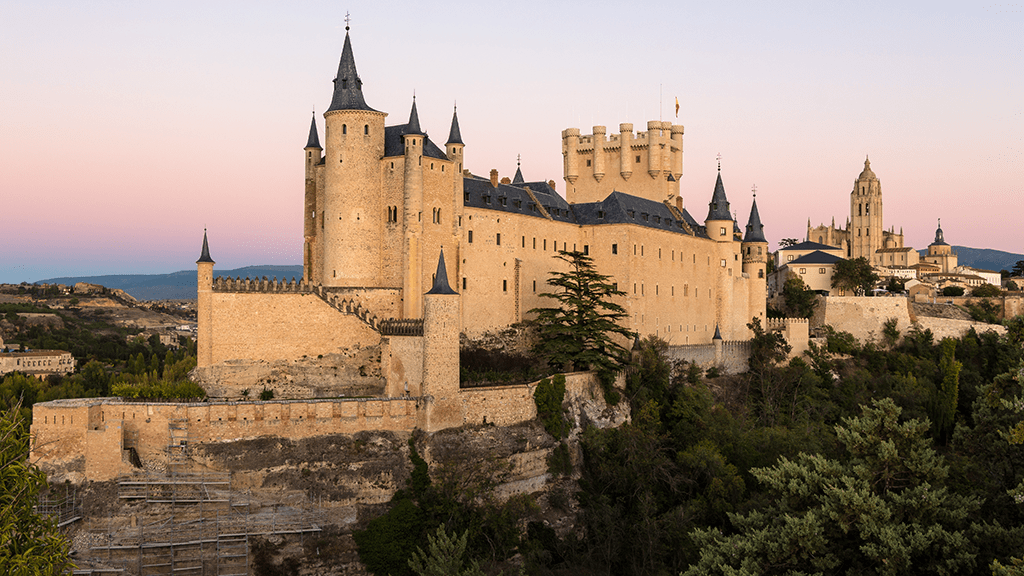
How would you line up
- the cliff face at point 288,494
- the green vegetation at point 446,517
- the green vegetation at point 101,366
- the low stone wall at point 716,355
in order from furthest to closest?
1. the low stone wall at point 716,355
2. the green vegetation at point 101,366
3. the green vegetation at point 446,517
4. the cliff face at point 288,494

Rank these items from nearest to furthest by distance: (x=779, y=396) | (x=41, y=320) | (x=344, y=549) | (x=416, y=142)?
(x=344, y=549), (x=416, y=142), (x=779, y=396), (x=41, y=320)

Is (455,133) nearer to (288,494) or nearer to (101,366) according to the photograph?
(288,494)

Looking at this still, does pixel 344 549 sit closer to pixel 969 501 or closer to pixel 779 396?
pixel 969 501

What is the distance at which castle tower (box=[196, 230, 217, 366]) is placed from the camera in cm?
3794

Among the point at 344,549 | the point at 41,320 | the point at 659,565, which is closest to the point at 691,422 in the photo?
the point at 659,565

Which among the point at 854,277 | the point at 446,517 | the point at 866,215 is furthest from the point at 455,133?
the point at 866,215

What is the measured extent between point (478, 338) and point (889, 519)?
2791 centimetres

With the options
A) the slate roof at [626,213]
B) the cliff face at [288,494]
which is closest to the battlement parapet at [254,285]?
the cliff face at [288,494]

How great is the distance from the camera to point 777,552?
2181 cm

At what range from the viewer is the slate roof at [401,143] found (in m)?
43.2

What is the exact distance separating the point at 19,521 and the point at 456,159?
30240 mm

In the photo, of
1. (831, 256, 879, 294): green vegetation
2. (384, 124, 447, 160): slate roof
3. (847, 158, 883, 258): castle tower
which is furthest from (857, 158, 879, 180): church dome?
(384, 124, 447, 160): slate roof

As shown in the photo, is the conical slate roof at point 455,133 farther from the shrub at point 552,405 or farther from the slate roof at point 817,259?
the slate roof at point 817,259

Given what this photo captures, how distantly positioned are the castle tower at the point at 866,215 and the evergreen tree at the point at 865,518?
95.9m
